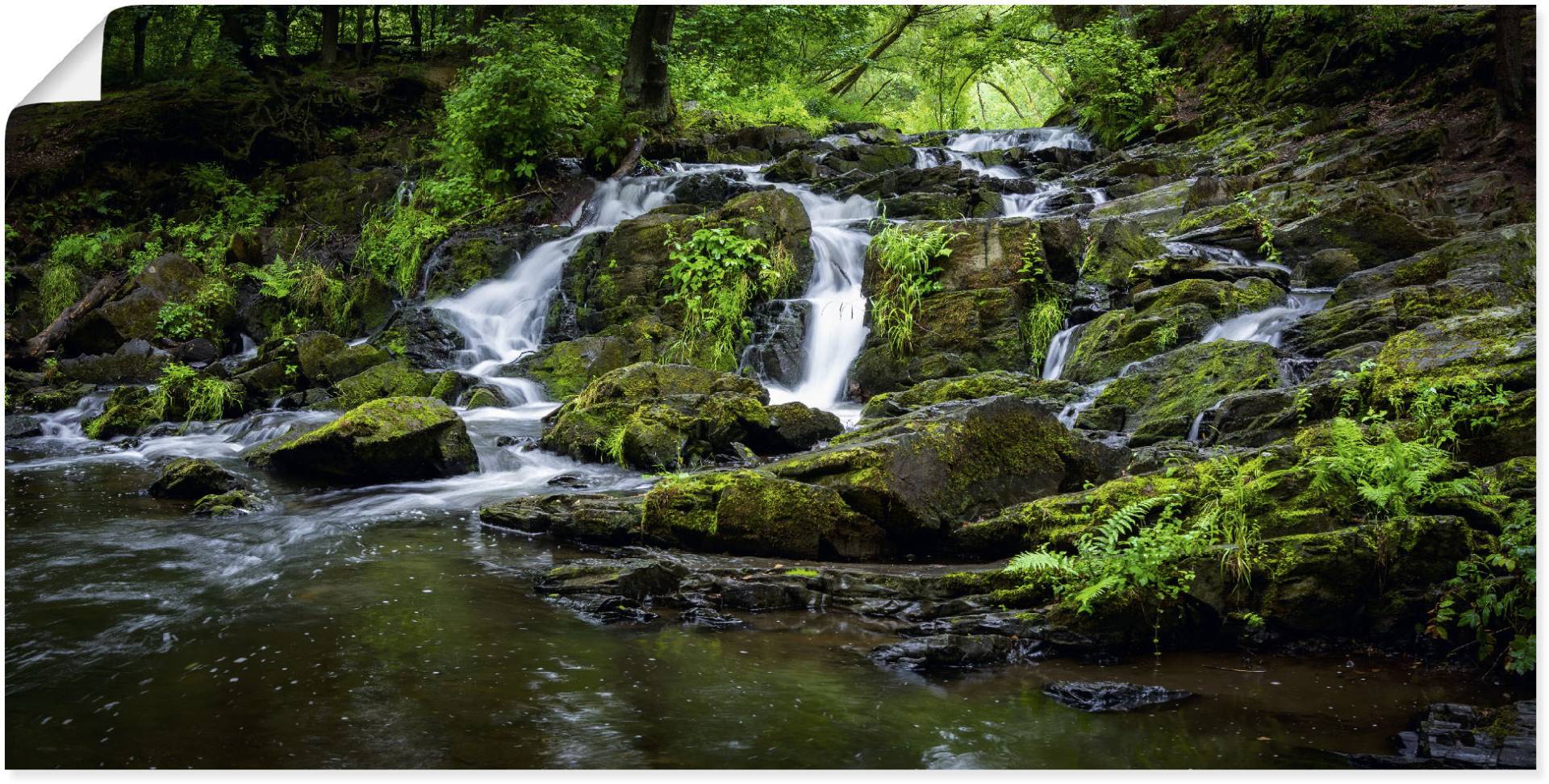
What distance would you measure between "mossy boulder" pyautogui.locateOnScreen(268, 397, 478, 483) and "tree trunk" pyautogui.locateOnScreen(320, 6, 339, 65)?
12.9 metres

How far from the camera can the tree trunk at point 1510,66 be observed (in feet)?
31.2

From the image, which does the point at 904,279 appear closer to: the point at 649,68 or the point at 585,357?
the point at 585,357

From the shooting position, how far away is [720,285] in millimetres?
10156

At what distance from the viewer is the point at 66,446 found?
8164mm

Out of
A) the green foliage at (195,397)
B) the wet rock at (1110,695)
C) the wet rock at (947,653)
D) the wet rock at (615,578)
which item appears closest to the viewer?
the wet rock at (1110,695)

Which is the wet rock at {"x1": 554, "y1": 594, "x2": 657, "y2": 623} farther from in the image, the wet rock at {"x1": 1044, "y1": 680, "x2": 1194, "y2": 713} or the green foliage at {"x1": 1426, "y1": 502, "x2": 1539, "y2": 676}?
the green foliage at {"x1": 1426, "y1": 502, "x2": 1539, "y2": 676}

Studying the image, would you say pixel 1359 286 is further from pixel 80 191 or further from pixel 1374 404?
pixel 80 191

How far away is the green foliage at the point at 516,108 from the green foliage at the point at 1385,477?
11.0m

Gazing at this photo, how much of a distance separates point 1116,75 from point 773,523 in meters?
13.5

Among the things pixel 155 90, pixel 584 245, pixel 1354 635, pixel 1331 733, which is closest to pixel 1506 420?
pixel 1354 635

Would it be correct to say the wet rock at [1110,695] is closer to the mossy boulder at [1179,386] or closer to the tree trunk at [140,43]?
the mossy boulder at [1179,386]

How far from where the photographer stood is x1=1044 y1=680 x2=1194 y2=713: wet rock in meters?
2.86

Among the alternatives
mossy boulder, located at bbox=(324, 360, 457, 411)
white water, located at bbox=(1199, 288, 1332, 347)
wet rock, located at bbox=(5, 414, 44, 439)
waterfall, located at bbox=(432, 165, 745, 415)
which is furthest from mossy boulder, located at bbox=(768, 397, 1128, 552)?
wet rock, located at bbox=(5, 414, 44, 439)

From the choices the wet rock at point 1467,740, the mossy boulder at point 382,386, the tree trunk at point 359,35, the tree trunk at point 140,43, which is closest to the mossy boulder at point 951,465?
the wet rock at point 1467,740
